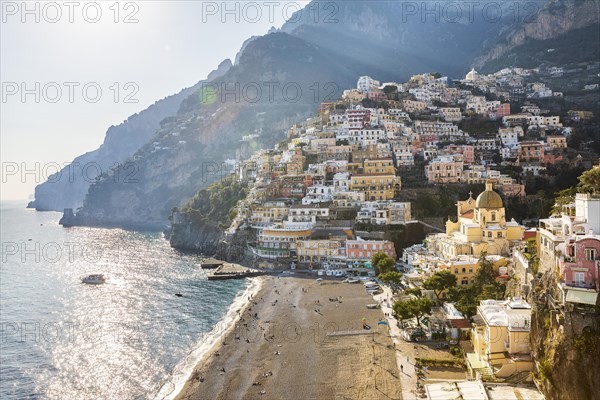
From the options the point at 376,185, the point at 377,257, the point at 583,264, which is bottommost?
the point at 377,257

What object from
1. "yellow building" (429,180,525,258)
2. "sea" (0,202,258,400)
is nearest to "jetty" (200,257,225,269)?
"sea" (0,202,258,400)

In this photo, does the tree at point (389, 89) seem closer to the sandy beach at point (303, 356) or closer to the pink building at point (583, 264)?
the sandy beach at point (303, 356)

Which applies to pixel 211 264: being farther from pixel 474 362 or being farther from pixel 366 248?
pixel 474 362

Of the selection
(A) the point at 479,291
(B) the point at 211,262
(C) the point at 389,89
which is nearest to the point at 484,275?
(A) the point at 479,291

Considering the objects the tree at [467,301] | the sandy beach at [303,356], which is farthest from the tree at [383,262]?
the tree at [467,301]

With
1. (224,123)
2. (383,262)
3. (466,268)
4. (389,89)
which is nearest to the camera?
(466,268)

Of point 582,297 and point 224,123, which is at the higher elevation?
point 224,123

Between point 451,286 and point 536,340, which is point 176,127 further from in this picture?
point 536,340
